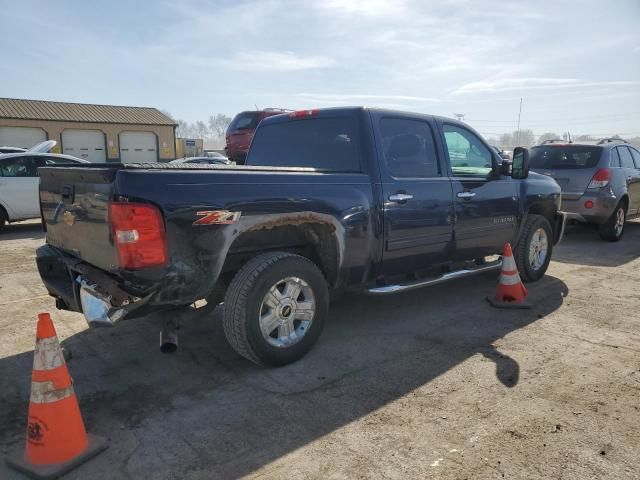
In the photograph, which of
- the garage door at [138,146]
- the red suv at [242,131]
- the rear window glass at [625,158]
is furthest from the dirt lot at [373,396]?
the garage door at [138,146]

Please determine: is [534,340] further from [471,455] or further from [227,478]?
[227,478]

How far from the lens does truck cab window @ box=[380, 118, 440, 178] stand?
438 cm

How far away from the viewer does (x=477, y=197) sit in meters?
A: 5.04

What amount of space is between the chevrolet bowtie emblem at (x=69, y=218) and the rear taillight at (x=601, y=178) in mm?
8154

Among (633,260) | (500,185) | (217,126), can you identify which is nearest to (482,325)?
(500,185)

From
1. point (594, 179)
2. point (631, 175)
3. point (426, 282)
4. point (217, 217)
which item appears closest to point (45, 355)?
point (217, 217)

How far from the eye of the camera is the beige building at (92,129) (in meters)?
33.2

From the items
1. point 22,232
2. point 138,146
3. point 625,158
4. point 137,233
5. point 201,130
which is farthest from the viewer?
point 201,130

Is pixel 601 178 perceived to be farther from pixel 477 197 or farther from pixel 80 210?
pixel 80 210

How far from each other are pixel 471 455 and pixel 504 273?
286 centimetres

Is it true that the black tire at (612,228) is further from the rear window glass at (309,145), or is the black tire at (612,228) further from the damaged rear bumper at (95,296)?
the damaged rear bumper at (95,296)

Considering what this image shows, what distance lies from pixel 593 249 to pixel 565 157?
68.9 inches

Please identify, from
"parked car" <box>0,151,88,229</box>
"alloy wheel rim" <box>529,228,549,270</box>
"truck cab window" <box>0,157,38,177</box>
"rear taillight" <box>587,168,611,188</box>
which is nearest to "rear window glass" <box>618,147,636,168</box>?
"rear taillight" <box>587,168,611,188</box>

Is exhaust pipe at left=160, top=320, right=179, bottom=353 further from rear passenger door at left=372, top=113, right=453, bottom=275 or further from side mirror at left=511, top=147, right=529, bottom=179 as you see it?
side mirror at left=511, top=147, right=529, bottom=179
